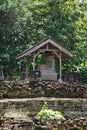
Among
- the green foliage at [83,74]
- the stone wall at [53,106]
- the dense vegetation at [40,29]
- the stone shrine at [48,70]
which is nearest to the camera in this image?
the stone wall at [53,106]

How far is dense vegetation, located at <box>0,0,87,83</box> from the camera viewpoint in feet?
89.5

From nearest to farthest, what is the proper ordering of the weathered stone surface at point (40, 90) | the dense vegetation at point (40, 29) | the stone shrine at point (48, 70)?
the weathered stone surface at point (40, 90) < the stone shrine at point (48, 70) < the dense vegetation at point (40, 29)

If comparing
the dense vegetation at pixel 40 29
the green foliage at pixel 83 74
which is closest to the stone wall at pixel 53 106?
the green foliage at pixel 83 74

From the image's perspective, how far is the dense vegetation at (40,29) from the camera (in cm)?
2727

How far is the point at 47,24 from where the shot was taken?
28.4 m

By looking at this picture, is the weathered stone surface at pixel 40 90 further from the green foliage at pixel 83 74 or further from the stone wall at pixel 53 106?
the green foliage at pixel 83 74

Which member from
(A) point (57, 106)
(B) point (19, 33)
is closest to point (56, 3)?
(B) point (19, 33)

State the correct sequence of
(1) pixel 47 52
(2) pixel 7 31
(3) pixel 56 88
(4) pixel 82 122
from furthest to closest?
(2) pixel 7 31, (1) pixel 47 52, (3) pixel 56 88, (4) pixel 82 122

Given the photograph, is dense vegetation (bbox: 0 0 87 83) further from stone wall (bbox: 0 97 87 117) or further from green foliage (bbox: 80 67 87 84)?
stone wall (bbox: 0 97 87 117)

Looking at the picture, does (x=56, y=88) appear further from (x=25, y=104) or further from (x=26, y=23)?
(x=26, y=23)

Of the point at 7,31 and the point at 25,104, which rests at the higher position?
the point at 7,31

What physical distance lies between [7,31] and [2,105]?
1595 cm

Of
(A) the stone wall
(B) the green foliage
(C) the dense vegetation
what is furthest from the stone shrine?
(A) the stone wall

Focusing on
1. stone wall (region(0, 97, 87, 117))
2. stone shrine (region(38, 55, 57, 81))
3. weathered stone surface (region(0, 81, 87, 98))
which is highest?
stone shrine (region(38, 55, 57, 81))
